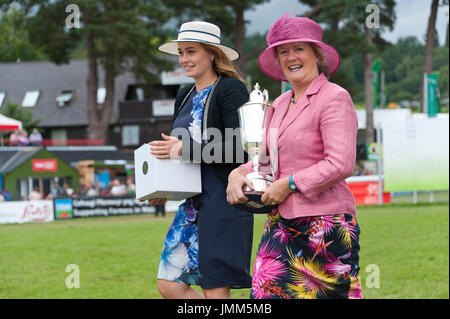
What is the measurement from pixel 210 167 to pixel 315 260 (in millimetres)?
976

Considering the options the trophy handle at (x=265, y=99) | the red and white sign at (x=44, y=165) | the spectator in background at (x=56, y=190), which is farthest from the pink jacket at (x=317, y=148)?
the red and white sign at (x=44, y=165)

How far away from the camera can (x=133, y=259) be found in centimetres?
1034

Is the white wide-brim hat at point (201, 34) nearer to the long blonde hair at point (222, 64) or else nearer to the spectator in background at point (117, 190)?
the long blonde hair at point (222, 64)

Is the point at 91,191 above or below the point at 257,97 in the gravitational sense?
below

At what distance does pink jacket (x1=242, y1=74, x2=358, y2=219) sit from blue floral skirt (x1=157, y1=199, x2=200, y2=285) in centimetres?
92

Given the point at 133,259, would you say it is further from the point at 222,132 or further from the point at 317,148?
the point at 317,148

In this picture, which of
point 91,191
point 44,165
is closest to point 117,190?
point 91,191

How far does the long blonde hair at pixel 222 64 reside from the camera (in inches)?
144

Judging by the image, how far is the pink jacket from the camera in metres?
2.62

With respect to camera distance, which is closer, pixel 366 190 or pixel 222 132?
pixel 222 132

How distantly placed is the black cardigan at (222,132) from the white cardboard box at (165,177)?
0.08 meters

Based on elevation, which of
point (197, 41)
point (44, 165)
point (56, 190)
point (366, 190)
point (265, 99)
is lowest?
point (366, 190)

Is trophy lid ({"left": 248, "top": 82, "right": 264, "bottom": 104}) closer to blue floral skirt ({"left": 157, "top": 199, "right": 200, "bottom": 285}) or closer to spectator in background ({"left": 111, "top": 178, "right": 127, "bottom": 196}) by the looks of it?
blue floral skirt ({"left": 157, "top": 199, "right": 200, "bottom": 285})
